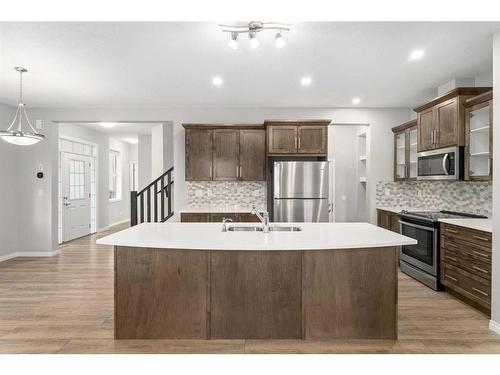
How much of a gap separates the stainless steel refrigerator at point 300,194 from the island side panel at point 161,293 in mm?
2676

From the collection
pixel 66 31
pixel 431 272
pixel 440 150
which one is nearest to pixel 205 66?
pixel 66 31

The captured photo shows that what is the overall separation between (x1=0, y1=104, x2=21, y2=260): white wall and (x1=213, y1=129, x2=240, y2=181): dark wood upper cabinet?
3485mm

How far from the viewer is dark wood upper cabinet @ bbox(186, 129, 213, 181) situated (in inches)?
213

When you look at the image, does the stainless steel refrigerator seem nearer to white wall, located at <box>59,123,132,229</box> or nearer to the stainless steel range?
the stainless steel range

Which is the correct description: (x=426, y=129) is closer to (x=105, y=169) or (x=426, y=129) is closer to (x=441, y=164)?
(x=441, y=164)

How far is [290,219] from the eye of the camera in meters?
5.09

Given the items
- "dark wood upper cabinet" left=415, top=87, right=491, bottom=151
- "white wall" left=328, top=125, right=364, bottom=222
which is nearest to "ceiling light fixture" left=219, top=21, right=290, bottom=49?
"dark wood upper cabinet" left=415, top=87, right=491, bottom=151

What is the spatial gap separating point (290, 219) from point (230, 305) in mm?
2675

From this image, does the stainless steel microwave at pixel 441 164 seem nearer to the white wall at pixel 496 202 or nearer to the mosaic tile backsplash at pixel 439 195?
the mosaic tile backsplash at pixel 439 195

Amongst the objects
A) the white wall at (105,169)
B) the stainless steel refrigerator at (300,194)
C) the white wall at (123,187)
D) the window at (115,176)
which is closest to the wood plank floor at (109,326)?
the stainless steel refrigerator at (300,194)

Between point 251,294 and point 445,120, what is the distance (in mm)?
3203

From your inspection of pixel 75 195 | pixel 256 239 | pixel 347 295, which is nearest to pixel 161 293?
pixel 256 239

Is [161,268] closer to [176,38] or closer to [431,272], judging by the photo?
[176,38]

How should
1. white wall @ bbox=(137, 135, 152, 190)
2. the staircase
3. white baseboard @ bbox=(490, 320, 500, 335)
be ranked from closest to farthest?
white baseboard @ bbox=(490, 320, 500, 335) → the staircase → white wall @ bbox=(137, 135, 152, 190)
